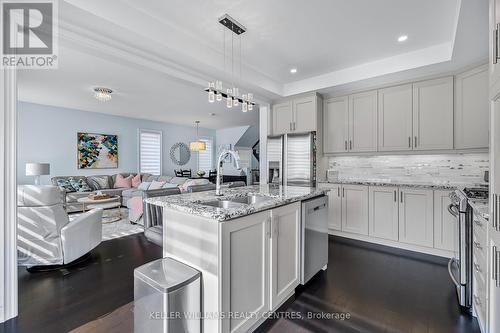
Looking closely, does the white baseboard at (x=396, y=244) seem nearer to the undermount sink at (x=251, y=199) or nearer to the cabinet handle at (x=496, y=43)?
the undermount sink at (x=251, y=199)

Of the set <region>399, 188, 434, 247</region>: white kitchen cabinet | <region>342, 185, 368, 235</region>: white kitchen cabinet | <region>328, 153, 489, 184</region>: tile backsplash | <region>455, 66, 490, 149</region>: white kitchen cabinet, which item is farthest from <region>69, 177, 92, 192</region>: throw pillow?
<region>455, 66, 490, 149</region>: white kitchen cabinet

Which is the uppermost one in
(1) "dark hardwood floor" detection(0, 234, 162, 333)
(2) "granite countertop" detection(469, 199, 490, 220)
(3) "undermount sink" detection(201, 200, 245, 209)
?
(2) "granite countertop" detection(469, 199, 490, 220)

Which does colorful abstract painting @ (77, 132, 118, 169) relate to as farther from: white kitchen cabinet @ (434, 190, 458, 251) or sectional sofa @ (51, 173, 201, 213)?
white kitchen cabinet @ (434, 190, 458, 251)

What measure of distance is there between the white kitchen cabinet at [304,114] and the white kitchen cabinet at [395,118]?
104cm

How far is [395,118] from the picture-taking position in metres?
3.57

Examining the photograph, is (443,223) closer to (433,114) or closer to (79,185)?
(433,114)

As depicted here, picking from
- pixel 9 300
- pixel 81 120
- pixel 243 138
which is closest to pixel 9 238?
pixel 9 300

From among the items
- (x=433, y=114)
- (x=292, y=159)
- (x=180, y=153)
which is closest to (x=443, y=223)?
(x=433, y=114)

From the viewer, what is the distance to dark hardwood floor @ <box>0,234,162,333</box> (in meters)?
1.79

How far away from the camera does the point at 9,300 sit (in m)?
1.79

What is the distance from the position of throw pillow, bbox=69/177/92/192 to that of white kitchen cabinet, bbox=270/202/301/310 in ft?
19.3

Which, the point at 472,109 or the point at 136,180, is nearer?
the point at 472,109

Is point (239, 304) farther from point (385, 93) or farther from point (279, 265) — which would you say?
point (385, 93)

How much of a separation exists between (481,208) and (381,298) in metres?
1.16
